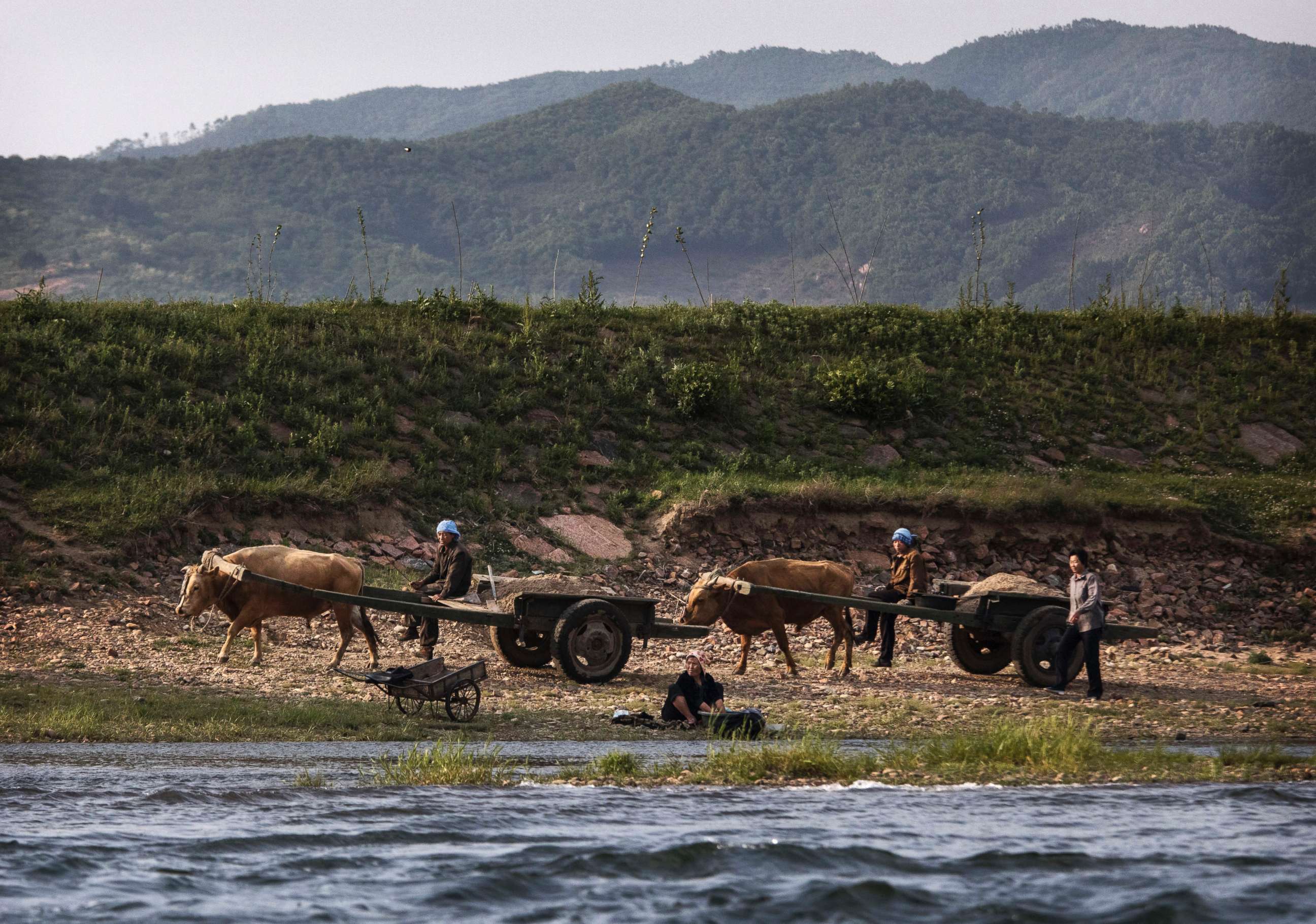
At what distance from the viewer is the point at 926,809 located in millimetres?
10391

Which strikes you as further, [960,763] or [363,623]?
[363,623]

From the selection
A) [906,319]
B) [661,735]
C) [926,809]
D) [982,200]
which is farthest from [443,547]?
[982,200]

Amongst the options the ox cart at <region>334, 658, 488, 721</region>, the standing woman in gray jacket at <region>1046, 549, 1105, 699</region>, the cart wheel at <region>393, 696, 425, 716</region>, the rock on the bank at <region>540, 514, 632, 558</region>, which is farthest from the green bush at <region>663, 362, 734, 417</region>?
the ox cart at <region>334, 658, 488, 721</region>

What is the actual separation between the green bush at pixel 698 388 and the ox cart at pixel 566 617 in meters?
13.8

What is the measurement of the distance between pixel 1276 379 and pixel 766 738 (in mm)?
26433

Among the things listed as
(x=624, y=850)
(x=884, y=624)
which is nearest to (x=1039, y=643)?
(x=884, y=624)

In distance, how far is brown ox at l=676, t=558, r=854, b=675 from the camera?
55.8 feet

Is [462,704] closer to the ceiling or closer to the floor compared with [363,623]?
closer to the floor

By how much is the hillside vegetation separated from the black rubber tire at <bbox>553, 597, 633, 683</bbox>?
337 inches

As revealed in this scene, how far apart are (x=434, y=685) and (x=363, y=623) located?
3797 mm

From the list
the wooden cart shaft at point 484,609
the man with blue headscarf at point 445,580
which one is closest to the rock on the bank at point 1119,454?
the wooden cart shaft at point 484,609

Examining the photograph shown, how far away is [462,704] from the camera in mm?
13539

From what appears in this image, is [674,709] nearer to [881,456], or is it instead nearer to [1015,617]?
[1015,617]

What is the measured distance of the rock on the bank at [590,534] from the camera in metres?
24.2
